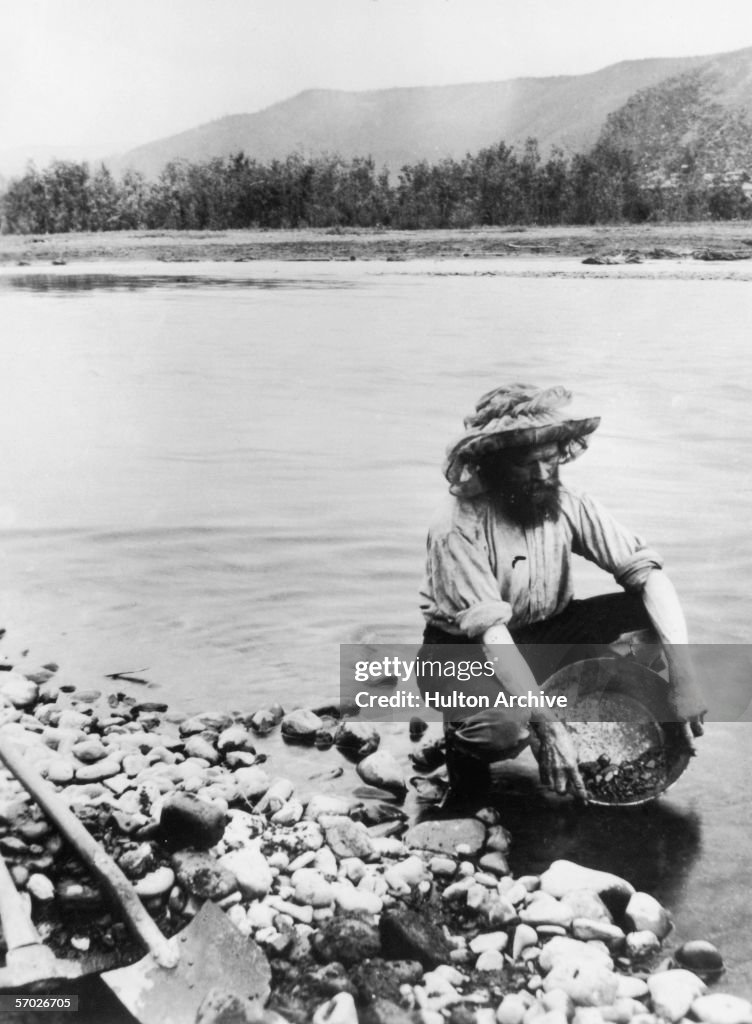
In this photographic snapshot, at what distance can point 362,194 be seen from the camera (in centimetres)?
776

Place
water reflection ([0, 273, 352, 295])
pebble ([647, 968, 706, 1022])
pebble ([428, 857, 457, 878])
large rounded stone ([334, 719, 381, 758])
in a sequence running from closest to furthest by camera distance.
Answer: pebble ([647, 968, 706, 1022]), pebble ([428, 857, 457, 878]), large rounded stone ([334, 719, 381, 758]), water reflection ([0, 273, 352, 295])

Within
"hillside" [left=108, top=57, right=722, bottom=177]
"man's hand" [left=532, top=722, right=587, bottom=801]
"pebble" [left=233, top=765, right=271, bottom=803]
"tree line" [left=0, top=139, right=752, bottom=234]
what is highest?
"hillside" [left=108, top=57, right=722, bottom=177]

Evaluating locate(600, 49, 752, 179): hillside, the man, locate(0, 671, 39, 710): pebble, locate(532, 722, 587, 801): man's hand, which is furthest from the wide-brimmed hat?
locate(600, 49, 752, 179): hillside

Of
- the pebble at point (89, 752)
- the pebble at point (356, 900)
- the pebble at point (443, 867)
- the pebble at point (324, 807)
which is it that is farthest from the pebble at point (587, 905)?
the pebble at point (89, 752)

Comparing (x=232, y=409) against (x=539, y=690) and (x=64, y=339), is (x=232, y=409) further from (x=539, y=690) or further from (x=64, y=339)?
(x=539, y=690)

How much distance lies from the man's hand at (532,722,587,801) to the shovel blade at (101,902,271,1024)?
0.85 metres

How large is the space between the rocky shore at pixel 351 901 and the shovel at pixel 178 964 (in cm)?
3

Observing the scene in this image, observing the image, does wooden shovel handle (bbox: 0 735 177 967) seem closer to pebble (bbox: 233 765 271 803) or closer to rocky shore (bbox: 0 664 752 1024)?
rocky shore (bbox: 0 664 752 1024)

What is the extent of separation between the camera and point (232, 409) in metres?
6.71

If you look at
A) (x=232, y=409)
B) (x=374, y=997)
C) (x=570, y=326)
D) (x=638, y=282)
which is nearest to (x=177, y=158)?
(x=232, y=409)

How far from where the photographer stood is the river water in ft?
12.0

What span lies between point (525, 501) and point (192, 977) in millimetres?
1404

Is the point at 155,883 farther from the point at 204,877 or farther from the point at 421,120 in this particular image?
the point at 421,120

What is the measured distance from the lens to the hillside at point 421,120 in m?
4.51
